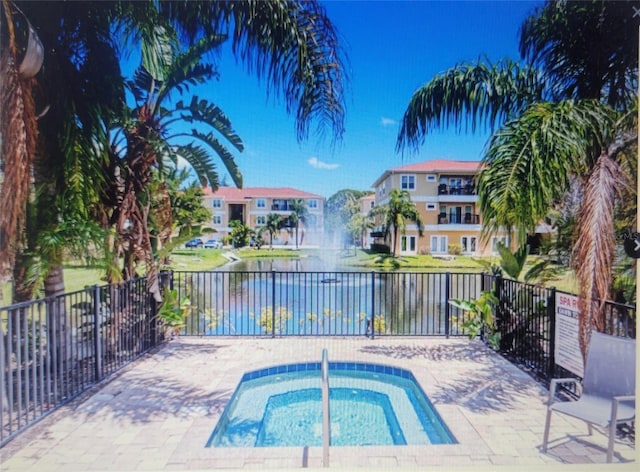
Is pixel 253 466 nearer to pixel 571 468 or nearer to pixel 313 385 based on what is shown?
pixel 313 385

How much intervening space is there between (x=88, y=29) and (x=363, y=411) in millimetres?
3795

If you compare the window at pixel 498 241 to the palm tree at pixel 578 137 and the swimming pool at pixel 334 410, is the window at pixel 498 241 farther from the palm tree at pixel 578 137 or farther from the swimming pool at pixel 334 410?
the swimming pool at pixel 334 410

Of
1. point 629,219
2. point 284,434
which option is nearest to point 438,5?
point 629,219

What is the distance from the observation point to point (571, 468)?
2.00 m

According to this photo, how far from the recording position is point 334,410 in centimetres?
265

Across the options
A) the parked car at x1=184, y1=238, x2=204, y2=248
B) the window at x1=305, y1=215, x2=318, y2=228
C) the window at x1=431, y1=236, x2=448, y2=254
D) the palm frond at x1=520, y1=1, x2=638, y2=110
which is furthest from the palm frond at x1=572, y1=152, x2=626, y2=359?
the parked car at x1=184, y1=238, x2=204, y2=248

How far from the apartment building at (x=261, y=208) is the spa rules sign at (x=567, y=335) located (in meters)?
2.25

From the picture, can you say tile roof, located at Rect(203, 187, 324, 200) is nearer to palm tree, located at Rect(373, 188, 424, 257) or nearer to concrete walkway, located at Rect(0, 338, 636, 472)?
palm tree, located at Rect(373, 188, 424, 257)

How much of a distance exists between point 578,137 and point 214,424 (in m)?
3.33

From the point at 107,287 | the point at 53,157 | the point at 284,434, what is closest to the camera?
the point at 284,434

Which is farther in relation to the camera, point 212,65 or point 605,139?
point 212,65

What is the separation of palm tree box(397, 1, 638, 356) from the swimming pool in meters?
1.39

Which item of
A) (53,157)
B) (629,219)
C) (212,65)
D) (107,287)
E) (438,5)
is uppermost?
(438,5)

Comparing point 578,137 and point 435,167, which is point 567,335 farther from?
Result: point 435,167
